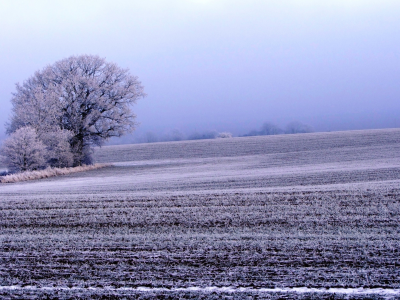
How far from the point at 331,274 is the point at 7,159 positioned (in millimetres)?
26959

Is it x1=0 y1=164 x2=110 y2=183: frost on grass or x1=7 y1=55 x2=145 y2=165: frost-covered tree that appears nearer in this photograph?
x1=0 y1=164 x2=110 y2=183: frost on grass

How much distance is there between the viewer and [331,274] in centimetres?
536

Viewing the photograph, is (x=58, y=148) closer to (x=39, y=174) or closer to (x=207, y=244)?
(x=39, y=174)

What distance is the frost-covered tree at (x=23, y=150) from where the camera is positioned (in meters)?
26.2

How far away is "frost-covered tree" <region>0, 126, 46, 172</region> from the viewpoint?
26.2 meters

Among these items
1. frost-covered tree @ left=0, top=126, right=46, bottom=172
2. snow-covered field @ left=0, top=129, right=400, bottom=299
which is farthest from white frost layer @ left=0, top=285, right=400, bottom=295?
frost-covered tree @ left=0, top=126, right=46, bottom=172

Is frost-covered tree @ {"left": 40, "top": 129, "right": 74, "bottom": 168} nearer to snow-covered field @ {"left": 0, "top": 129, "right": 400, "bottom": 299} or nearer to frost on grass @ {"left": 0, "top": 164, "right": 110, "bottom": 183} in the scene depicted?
frost on grass @ {"left": 0, "top": 164, "right": 110, "bottom": 183}

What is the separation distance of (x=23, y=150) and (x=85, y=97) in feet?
27.9

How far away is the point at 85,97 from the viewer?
33.0 metres

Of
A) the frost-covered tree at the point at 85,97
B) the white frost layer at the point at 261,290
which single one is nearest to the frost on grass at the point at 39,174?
the frost-covered tree at the point at 85,97

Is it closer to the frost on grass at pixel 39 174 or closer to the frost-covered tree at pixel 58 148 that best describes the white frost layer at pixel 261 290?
the frost on grass at pixel 39 174

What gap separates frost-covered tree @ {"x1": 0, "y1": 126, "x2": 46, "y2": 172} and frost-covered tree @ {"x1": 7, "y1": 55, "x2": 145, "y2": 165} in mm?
3784

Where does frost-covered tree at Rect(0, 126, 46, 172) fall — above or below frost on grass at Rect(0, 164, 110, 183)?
above

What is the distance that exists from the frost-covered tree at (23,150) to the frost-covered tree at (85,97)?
12.4ft
